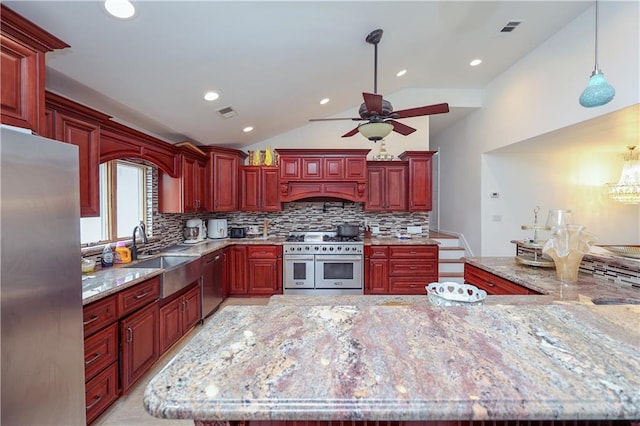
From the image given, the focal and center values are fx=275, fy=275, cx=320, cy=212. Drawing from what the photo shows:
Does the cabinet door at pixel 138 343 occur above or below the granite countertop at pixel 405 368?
below

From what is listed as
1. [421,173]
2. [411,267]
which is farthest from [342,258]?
[421,173]

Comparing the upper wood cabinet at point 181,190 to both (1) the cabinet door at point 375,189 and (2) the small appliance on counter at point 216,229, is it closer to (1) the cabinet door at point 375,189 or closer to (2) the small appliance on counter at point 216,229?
(2) the small appliance on counter at point 216,229

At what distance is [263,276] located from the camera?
4145mm

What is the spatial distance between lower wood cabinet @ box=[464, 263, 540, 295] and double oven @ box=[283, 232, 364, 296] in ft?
5.19

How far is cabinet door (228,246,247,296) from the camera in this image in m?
4.14

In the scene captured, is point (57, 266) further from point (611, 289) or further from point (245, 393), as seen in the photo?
point (611, 289)

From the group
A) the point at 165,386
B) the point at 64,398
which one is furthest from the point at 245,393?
the point at 64,398

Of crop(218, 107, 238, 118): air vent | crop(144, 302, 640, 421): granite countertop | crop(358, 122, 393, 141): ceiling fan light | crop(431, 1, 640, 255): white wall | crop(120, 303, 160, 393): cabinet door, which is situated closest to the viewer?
crop(144, 302, 640, 421): granite countertop

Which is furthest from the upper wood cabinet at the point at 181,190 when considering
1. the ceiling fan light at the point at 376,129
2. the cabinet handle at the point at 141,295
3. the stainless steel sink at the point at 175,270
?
the ceiling fan light at the point at 376,129

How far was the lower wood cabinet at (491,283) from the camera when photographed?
209 cm

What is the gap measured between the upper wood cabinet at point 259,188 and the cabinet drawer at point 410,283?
2.18 m

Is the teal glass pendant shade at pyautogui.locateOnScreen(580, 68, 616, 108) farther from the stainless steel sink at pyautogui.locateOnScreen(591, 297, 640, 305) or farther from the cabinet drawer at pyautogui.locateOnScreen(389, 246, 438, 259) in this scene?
the cabinet drawer at pyautogui.locateOnScreen(389, 246, 438, 259)

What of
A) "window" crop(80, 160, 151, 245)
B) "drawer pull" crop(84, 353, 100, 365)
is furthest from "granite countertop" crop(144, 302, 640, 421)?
"window" crop(80, 160, 151, 245)

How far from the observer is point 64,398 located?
1.39 m
